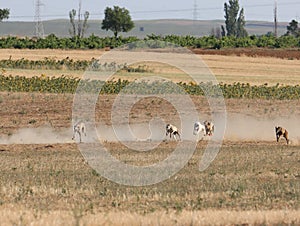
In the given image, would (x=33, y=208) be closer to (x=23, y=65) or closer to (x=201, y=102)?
(x=201, y=102)

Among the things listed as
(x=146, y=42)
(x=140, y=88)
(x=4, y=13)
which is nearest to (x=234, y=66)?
(x=146, y=42)

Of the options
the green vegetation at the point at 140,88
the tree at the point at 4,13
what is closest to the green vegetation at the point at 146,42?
the green vegetation at the point at 140,88

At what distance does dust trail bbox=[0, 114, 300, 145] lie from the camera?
31656mm

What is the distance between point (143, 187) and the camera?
16953 millimetres

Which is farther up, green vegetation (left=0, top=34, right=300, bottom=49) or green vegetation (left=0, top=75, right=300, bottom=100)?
green vegetation (left=0, top=34, right=300, bottom=49)

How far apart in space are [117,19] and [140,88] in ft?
279

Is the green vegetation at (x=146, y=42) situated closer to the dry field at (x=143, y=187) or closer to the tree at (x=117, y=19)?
the tree at (x=117, y=19)

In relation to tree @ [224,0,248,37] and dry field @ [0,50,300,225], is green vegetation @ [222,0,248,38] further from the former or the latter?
dry field @ [0,50,300,225]

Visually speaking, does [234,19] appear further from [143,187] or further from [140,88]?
[143,187]

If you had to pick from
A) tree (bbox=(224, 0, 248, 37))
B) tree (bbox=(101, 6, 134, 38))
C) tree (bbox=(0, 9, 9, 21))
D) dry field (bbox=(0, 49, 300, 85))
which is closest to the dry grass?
dry field (bbox=(0, 49, 300, 85))

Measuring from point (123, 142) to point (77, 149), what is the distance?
110 inches

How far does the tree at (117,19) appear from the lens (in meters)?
129

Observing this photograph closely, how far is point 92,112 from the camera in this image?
124 ft

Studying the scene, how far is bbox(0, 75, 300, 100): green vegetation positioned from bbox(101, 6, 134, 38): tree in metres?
80.0
